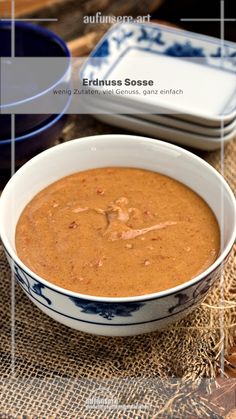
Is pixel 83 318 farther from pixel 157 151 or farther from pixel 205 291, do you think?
pixel 157 151

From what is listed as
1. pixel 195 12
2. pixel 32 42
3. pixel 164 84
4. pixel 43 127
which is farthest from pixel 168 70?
pixel 195 12

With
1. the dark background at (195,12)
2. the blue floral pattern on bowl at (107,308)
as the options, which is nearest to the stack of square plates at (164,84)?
the dark background at (195,12)

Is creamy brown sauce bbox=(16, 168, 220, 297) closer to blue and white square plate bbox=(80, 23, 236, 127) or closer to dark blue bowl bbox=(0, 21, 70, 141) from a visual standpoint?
blue and white square plate bbox=(80, 23, 236, 127)

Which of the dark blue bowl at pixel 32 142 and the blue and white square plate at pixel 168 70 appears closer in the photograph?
the dark blue bowl at pixel 32 142

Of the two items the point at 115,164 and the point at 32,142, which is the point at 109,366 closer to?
the point at 115,164

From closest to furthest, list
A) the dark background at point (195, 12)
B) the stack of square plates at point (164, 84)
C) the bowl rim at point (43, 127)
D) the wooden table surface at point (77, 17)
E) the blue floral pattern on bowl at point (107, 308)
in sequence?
the blue floral pattern on bowl at point (107, 308), the bowl rim at point (43, 127), the stack of square plates at point (164, 84), the wooden table surface at point (77, 17), the dark background at point (195, 12)

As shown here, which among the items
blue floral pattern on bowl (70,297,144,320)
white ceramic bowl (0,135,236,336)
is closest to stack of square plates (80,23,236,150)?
white ceramic bowl (0,135,236,336)

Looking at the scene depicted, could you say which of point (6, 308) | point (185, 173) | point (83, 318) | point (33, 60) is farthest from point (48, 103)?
point (83, 318)

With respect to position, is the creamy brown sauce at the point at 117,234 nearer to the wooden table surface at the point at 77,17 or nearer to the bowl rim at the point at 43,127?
the bowl rim at the point at 43,127
